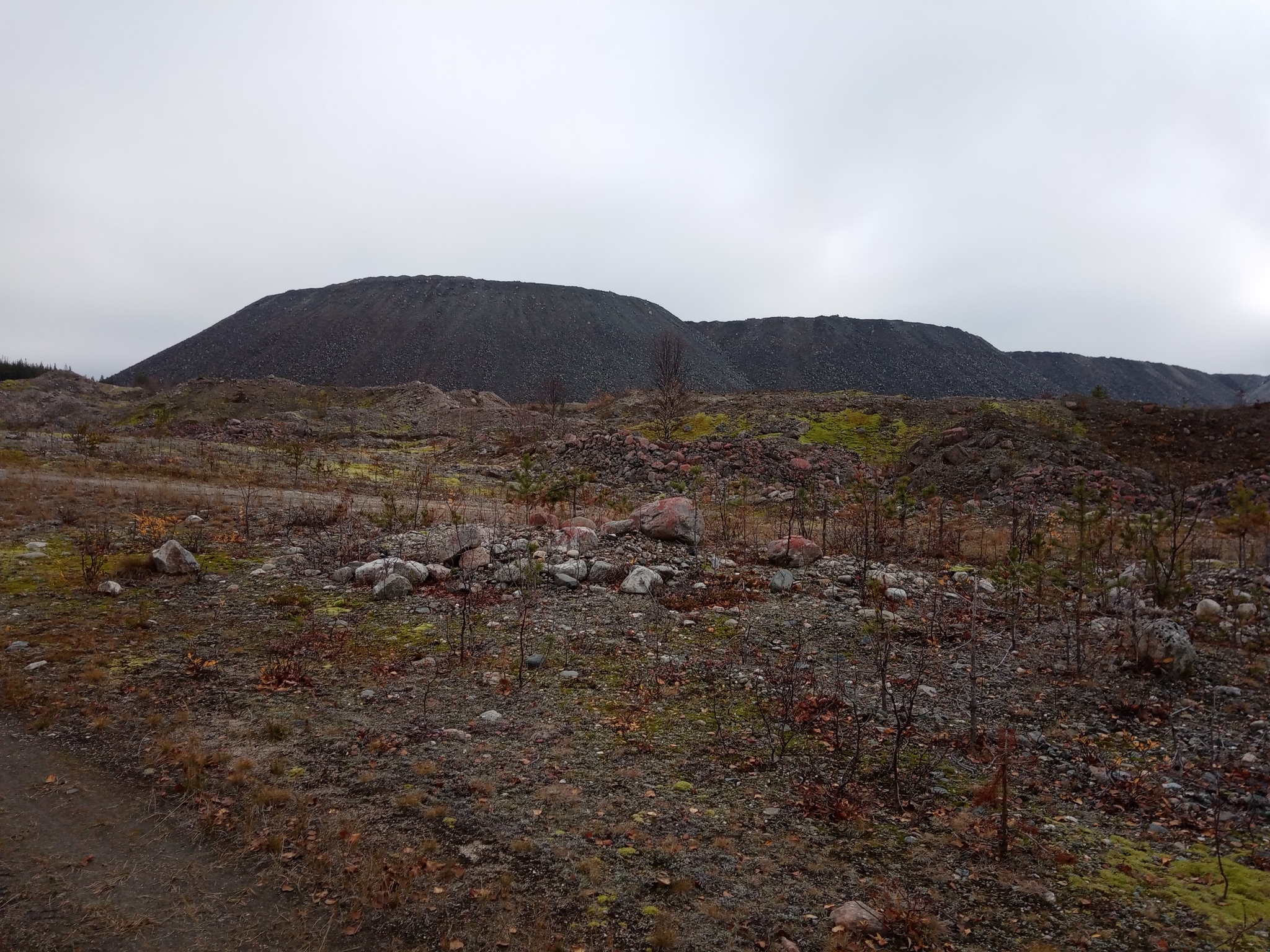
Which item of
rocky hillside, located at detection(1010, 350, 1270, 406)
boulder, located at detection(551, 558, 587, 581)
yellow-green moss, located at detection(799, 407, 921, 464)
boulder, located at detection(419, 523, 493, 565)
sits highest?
rocky hillside, located at detection(1010, 350, 1270, 406)

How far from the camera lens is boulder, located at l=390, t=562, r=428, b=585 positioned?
8883 millimetres

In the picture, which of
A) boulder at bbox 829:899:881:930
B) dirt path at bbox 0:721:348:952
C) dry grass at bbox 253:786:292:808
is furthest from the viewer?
dry grass at bbox 253:786:292:808

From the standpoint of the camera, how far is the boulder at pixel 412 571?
888cm

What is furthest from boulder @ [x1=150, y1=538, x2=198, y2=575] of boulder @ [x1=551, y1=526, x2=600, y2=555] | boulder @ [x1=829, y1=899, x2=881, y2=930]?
boulder @ [x1=829, y1=899, x2=881, y2=930]

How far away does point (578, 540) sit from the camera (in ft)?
33.8

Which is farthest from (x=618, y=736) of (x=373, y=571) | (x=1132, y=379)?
(x=1132, y=379)

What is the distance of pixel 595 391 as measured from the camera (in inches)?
2970

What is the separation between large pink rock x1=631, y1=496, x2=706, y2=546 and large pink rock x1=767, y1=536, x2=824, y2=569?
1.34 m

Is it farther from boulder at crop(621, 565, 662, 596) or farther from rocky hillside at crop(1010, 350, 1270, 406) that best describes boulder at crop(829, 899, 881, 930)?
rocky hillside at crop(1010, 350, 1270, 406)

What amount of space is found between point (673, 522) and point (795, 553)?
6.81ft

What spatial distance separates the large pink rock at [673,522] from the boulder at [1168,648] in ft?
20.0

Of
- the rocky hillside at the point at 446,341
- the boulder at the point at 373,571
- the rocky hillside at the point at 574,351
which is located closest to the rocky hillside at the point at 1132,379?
the rocky hillside at the point at 574,351

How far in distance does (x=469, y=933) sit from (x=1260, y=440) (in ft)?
88.4

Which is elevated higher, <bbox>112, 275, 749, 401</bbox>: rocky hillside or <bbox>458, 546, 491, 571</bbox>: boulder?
<bbox>112, 275, 749, 401</bbox>: rocky hillside
